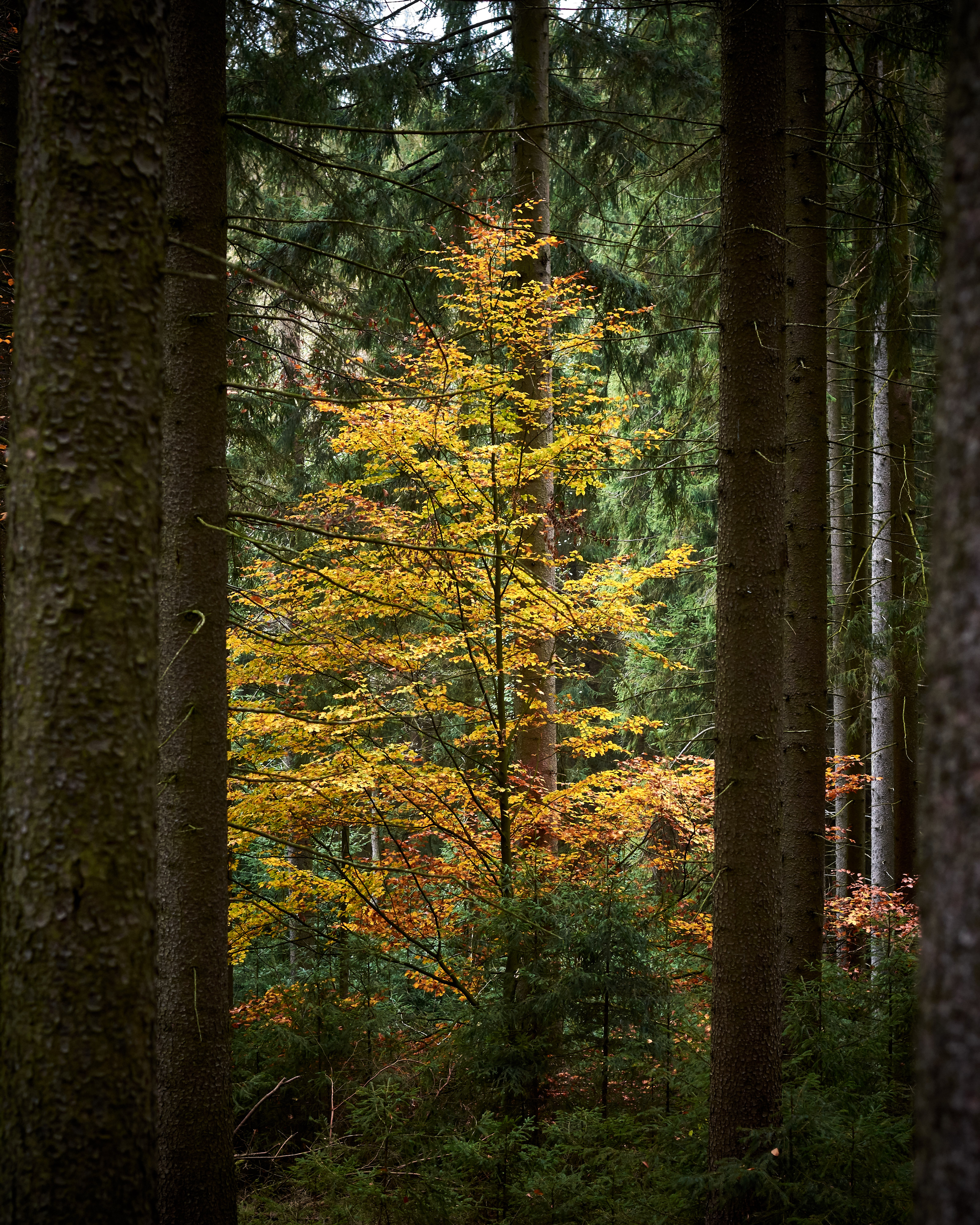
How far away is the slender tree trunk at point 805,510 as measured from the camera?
644 centimetres

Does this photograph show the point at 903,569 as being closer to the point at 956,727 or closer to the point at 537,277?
the point at 537,277

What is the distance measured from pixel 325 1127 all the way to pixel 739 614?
4.72m

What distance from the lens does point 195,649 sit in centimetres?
393

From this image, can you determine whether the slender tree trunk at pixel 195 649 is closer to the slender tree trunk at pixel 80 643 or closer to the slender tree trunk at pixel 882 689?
the slender tree trunk at pixel 80 643

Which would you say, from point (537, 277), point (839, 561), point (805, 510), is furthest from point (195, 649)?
point (839, 561)

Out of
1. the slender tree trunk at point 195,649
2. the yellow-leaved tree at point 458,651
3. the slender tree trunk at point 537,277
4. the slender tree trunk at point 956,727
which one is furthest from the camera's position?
the slender tree trunk at point 537,277

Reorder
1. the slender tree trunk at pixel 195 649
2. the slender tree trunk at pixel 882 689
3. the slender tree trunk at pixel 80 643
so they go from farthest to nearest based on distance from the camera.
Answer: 1. the slender tree trunk at pixel 882 689
2. the slender tree trunk at pixel 195 649
3. the slender tree trunk at pixel 80 643

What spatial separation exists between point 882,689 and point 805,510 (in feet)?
12.9

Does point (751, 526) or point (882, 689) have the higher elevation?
point (751, 526)

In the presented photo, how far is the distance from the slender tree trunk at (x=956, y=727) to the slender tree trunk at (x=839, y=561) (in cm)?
914

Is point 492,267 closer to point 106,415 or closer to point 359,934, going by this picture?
point 106,415

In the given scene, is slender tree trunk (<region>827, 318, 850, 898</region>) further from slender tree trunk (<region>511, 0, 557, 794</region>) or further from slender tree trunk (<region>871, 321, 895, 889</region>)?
slender tree trunk (<region>511, 0, 557, 794</region>)

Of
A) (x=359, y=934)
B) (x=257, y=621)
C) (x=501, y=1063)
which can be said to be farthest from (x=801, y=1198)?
(x=257, y=621)

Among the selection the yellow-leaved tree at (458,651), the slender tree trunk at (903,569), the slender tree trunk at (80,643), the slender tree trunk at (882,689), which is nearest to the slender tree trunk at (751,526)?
the yellow-leaved tree at (458,651)
